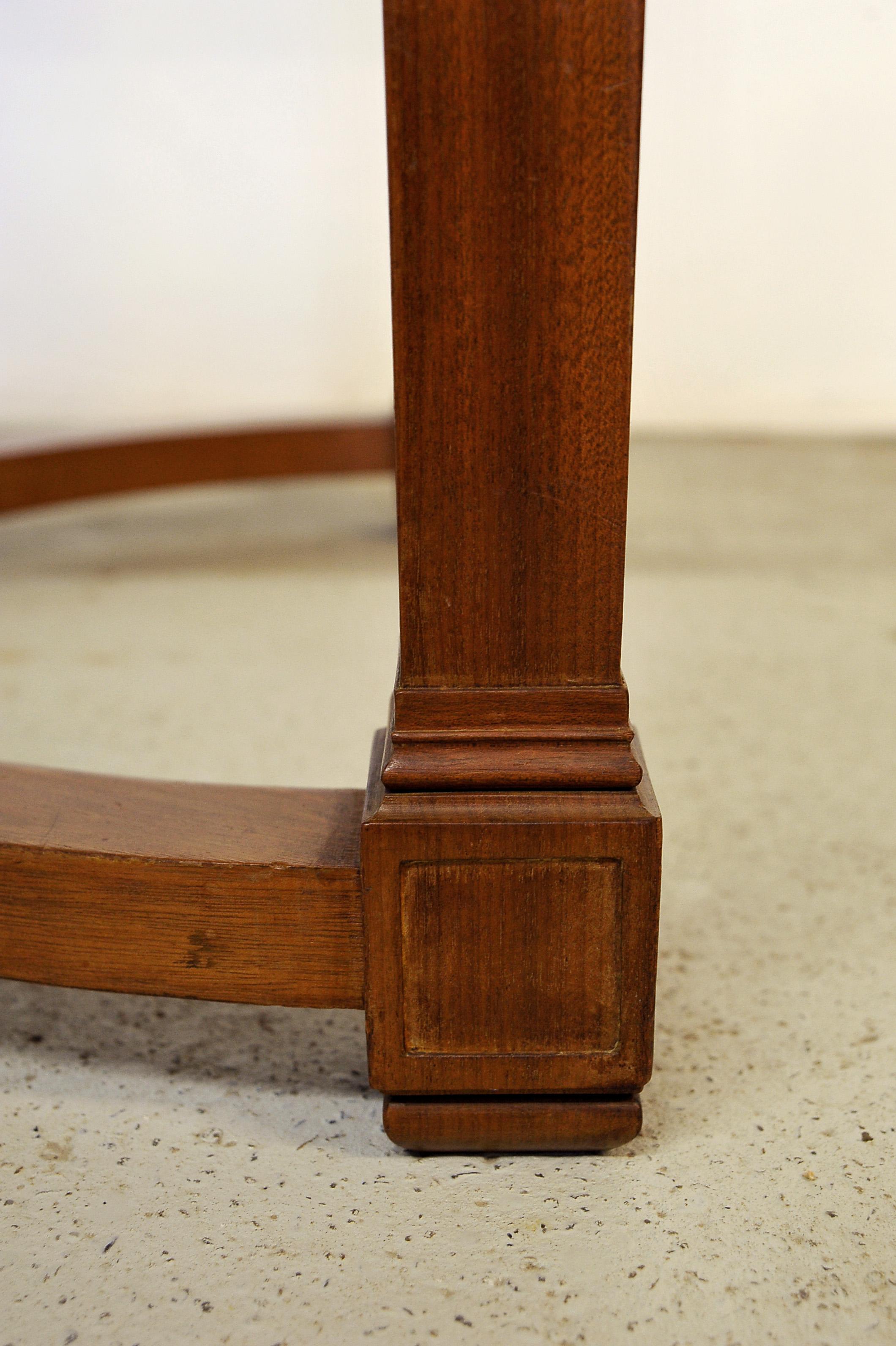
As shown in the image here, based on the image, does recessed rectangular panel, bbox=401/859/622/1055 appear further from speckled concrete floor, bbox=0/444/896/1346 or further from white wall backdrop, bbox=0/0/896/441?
white wall backdrop, bbox=0/0/896/441

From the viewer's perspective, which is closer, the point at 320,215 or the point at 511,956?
the point at 511,956

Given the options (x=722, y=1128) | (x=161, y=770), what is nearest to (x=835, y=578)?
(x=161, y=770)

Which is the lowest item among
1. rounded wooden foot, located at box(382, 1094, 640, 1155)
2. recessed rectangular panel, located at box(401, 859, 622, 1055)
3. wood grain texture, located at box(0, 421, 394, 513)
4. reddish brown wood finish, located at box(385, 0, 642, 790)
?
wood grain texture, located at box(0, 421, 394, 513)

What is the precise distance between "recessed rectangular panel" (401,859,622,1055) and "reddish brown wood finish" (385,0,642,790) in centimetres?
6

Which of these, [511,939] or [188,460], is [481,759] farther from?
[188,460]

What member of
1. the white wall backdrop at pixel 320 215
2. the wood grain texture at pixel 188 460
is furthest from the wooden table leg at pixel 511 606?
the white wall backdrop at pixel 320 215

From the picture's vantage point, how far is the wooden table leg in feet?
2.18

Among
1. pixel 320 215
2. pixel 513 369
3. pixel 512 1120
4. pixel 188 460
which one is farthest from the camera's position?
pixel 320 215

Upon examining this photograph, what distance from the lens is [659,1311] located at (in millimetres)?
694

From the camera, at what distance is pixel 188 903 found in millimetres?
825

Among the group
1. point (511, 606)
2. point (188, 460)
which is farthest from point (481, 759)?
point (188, 460)

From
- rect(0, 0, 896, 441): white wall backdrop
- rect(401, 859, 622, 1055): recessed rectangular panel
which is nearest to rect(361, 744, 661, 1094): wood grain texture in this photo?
rect(401, 859, 622, 1055): recessed rectangular panel

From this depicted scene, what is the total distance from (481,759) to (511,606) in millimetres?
97

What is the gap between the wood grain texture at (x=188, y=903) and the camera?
809mm
